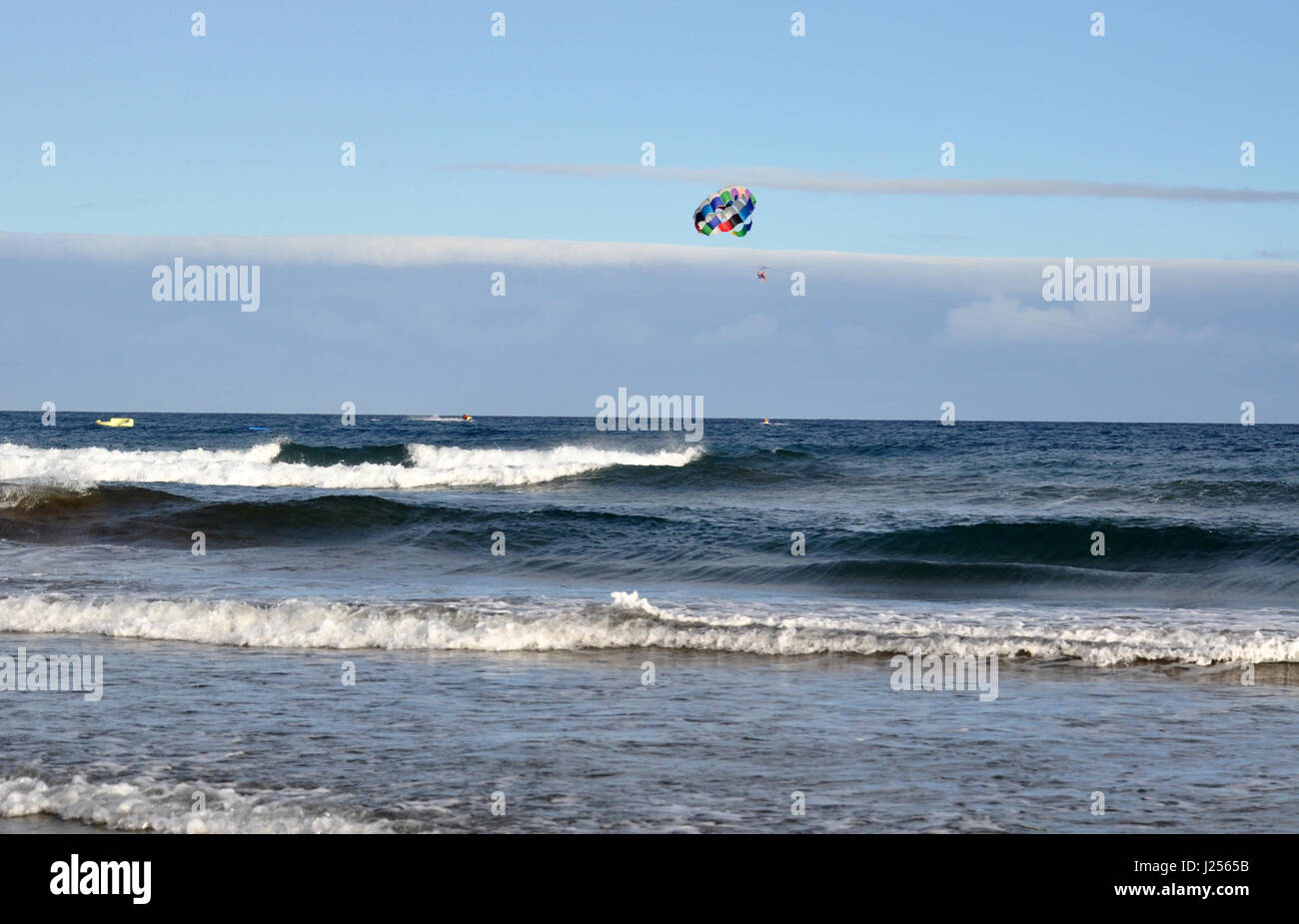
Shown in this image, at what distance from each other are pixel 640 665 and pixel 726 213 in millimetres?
23751

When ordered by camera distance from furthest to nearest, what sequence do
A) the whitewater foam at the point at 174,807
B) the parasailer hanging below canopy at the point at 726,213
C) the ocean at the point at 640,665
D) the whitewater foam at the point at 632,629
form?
1. the parasailer hanging below canopy at the point at 726,213
2. the whitewater foam at the point at 632,629
3. the ocean at the point at 640,665
4. the whitewater foam at the point at 174,807

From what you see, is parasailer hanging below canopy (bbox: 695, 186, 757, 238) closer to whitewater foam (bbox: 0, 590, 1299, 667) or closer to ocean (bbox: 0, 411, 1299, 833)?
ocean (bbox: 0, 411, 1299, 833)

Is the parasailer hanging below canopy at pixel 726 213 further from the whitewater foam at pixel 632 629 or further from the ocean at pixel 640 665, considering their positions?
the whitewater foam at pixel 632 629

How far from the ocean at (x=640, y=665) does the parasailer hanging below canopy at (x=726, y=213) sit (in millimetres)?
8544

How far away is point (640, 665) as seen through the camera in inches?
449

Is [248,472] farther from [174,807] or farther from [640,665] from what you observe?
[174,807]

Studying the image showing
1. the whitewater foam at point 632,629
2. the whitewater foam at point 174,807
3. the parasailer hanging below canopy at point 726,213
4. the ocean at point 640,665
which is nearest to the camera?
the whitewater foam at point 174,807

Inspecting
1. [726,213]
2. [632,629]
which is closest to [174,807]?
[632,629]

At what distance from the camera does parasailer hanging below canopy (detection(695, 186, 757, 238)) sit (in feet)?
109

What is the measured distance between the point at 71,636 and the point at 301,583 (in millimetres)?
4184

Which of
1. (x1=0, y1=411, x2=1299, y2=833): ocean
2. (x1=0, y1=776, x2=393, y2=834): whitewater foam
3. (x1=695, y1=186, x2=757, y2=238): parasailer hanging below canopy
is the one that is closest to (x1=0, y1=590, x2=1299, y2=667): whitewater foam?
(x1=0, y1=411, x2=1299, y2=833): ocean

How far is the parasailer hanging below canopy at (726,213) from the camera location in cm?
3325

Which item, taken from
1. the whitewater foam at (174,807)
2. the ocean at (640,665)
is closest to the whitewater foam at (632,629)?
the ocean at (640,665)
